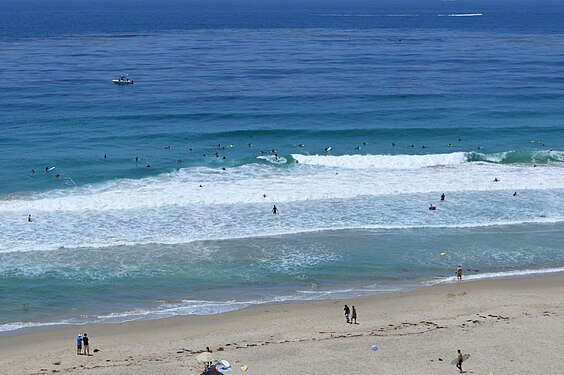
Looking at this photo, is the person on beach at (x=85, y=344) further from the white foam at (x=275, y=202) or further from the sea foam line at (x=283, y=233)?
the white foam at (x=275, y=202)

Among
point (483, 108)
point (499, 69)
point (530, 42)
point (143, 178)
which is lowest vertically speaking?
point (143, 178)

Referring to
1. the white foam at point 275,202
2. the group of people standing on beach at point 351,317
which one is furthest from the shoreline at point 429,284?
the white foam at point 275,202

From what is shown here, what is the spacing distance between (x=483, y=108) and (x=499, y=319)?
1654 inches

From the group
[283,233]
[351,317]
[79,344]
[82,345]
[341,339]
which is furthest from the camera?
[283,233]

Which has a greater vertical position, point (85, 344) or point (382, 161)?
point (382, 161)

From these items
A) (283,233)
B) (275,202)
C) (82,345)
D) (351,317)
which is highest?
(275,202)

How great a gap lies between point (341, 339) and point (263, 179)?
23.0 m

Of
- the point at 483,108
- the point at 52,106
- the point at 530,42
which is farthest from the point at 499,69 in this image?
the point at 52,106

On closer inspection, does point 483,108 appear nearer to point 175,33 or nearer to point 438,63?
point 438,63

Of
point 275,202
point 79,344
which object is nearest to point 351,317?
point 79,344

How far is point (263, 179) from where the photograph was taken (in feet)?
167

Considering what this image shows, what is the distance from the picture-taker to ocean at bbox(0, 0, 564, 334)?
35.8 m

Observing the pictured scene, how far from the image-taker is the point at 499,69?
90.6 metres

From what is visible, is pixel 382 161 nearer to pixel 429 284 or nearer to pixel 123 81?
pixel 429 284
